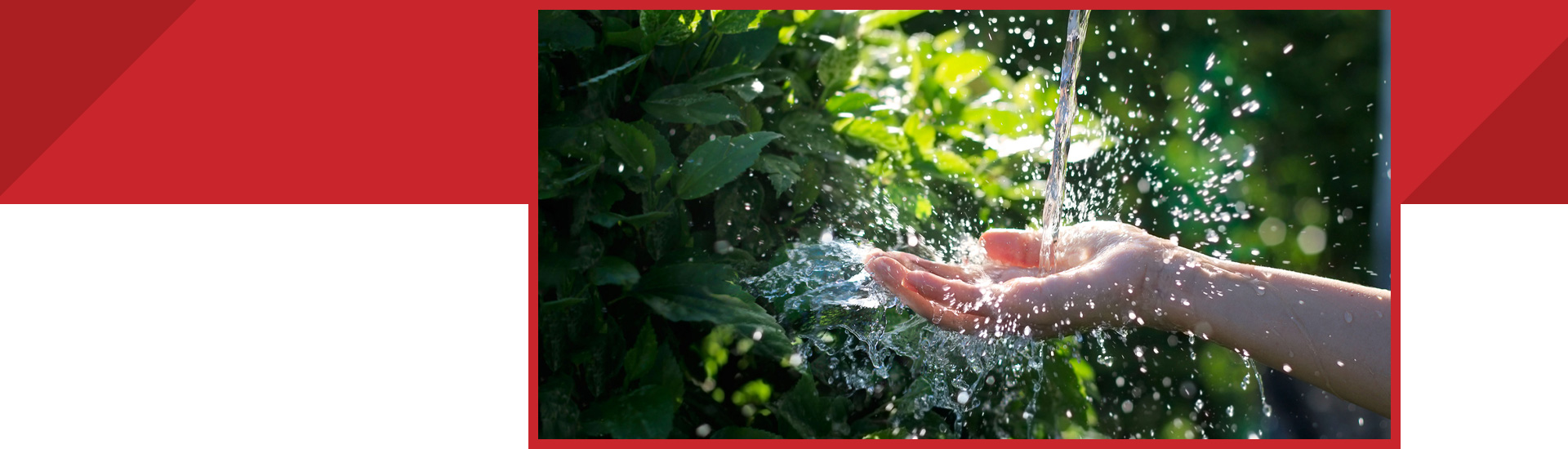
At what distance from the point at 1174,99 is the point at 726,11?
1337 mm

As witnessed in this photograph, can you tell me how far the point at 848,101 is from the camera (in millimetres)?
1145

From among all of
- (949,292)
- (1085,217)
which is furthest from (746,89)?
(1085,217)

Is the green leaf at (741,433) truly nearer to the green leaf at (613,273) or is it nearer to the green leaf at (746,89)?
the green leaf at (613,273)

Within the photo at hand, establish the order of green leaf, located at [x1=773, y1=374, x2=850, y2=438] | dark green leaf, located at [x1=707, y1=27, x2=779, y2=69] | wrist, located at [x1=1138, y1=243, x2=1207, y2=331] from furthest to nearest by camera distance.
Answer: wrist, located at [x1=1138, y1=243, x2=1207, y2=331] → dark green leaf, located at [x1=707, y1=27, x2=779, y2=69] → green leaf, located at [x1=773, y1=374, x2=850, y2=438]

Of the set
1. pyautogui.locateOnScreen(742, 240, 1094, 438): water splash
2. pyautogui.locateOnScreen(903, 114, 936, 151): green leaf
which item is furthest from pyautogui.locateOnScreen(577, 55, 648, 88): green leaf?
pyautogui.locateOnScreen(903, 114, 936, 151): green leaf

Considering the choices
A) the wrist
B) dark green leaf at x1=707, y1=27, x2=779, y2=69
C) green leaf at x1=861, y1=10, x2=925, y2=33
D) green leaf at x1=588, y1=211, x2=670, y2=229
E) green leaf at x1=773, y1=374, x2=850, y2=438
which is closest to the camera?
green leaf at x1=588, y1=211, x2=670, y2=229

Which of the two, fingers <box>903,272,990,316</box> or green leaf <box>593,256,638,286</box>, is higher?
green leaf <box>593,256,638,286</box>

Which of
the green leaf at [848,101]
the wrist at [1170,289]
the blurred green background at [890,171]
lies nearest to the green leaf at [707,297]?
the blurred green background at [890,171]

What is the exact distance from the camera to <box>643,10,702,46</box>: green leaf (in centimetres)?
88

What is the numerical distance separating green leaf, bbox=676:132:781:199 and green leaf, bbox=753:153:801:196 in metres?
0.08

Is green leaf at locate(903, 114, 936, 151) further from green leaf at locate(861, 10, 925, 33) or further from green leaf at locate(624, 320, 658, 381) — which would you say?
green leaf at locate(624, 320, 658, 381)

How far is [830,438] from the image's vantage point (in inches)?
34.7

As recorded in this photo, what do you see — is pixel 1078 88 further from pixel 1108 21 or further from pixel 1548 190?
pixel 1548 190

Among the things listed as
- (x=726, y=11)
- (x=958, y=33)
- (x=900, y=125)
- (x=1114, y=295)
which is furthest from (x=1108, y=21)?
(x=726, y=11)
